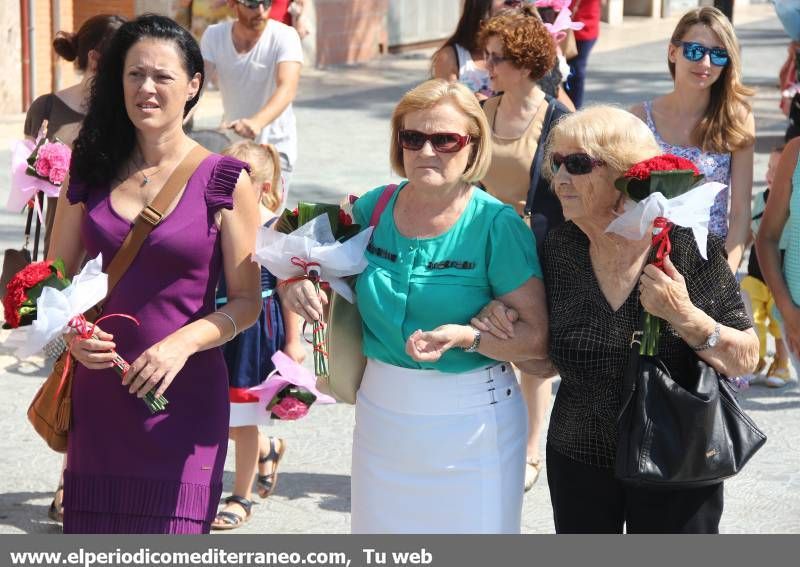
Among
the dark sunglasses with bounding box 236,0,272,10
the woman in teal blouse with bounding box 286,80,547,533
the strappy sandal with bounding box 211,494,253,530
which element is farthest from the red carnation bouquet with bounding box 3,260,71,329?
the dark sunglasses with bounding box 236,0,272,10

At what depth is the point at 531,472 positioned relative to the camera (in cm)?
637

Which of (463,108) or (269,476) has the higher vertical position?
(463,108)

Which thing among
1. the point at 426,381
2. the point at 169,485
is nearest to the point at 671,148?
the point at 426,381

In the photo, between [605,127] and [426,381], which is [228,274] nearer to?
[426,381]

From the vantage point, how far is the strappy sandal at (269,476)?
245 inches

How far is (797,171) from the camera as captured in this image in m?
4.77

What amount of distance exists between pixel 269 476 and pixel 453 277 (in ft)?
8.15

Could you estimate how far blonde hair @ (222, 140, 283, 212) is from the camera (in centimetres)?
Result: 606

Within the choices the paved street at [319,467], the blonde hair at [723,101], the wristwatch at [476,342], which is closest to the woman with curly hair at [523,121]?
the blonde hair at [723,101]

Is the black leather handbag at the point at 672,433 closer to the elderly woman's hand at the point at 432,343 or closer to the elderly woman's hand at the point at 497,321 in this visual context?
the elderly woman's hand at the point at 497,321

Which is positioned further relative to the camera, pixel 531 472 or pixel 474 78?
pixel 474 78

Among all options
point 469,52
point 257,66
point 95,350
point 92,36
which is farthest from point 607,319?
point 257,66

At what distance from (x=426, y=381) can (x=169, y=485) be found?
31.2 inches

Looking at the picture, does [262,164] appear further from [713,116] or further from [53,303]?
[53,303]
